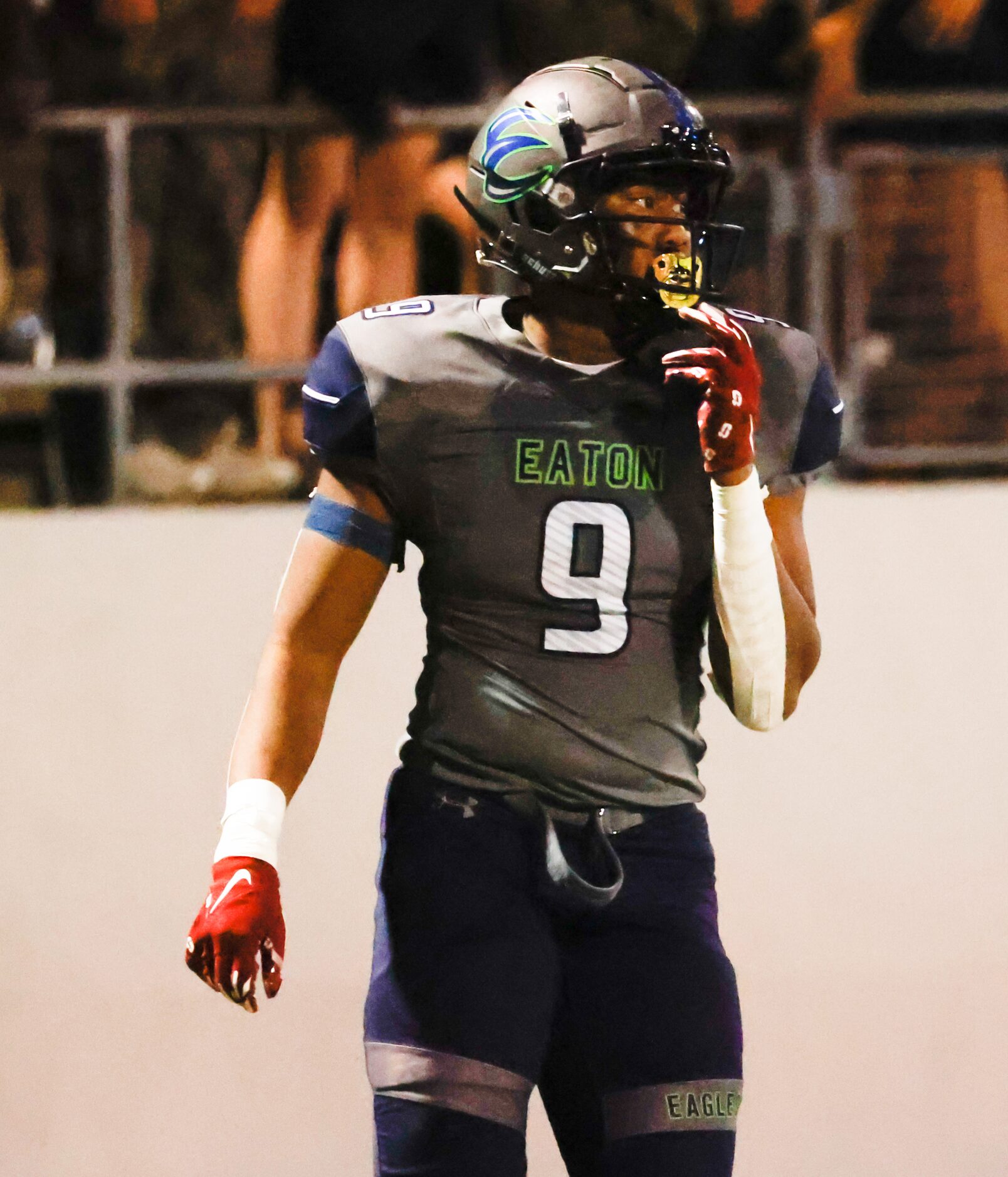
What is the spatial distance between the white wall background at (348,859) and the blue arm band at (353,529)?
1.26 metres

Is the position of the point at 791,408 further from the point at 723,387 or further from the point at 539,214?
the point at 539,214

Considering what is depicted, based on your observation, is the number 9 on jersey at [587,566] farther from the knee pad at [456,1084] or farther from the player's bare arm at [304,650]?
the knee pad at [456,1084]

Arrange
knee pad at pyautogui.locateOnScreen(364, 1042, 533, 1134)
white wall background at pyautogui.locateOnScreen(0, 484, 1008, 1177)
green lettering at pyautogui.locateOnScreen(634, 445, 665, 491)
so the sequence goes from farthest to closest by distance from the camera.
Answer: white wall background at pyautogui.locateOnScreen(0, 484, 1008, 1177) < green lettering at pyautogui.locateOnScreen(634, 445, 665, 491) < knee pad at pyautogui.locateOnScreen(364, 1042, 533, 1134)

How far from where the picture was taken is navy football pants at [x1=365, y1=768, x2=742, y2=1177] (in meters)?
1.60

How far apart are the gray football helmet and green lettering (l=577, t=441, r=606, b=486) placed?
0.48ft

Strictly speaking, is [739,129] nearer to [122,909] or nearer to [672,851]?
[122,909]

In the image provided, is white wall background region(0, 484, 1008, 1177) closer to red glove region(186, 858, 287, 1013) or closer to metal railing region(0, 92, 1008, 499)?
metal railing region(0, 92, 1008, 499)

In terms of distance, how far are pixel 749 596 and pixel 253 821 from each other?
0.49 m

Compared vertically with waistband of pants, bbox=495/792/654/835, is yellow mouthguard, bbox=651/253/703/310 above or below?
above

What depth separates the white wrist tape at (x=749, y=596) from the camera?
5.37 ft

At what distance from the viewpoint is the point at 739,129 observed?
326 cm

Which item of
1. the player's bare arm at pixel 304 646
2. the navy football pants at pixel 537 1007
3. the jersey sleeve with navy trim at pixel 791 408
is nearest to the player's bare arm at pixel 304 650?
the player's bare arm at pixel 304 646

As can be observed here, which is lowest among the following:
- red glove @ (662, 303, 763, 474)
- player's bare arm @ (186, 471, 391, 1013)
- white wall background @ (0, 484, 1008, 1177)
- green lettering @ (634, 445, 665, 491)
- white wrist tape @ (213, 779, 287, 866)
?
white wall background @ (0, 484, 1008, 1177)

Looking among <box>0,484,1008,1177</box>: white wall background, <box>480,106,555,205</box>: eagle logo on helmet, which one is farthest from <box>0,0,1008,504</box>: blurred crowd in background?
<box>480,106,555,205</box>: eagle logo on helmet
